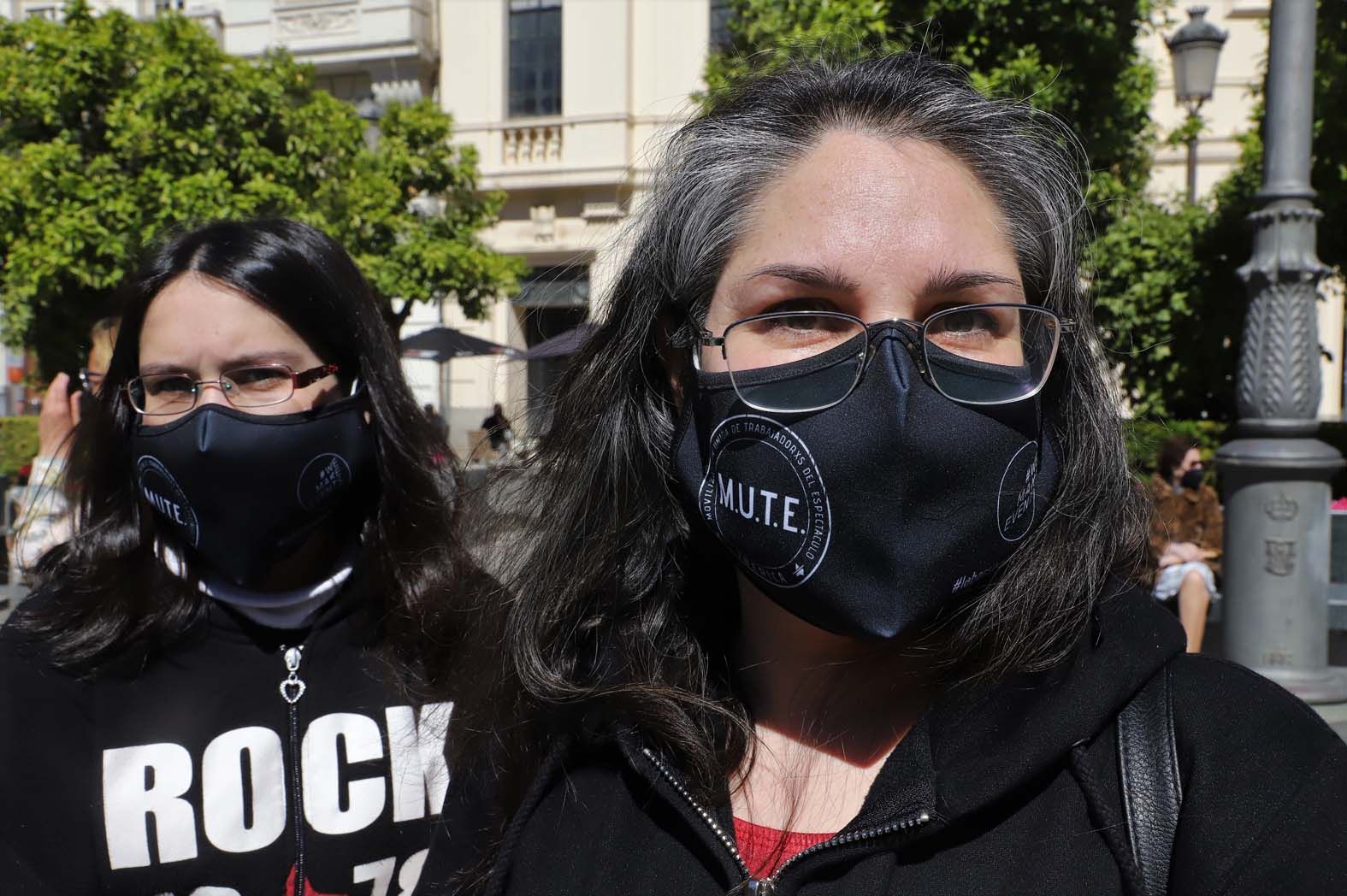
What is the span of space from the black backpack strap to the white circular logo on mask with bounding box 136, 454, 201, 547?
5.34ft

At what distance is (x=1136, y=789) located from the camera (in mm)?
→ 1146

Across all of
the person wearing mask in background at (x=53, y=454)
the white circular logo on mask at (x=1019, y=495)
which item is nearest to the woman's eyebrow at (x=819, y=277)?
the white circular logo on mask at (x=1019, y=495)

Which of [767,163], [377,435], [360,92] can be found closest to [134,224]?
[360,92]

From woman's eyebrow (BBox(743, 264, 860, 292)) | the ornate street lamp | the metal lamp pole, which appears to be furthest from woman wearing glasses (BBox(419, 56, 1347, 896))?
the ornate street lamp

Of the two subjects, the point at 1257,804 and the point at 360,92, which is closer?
the point at 1257,804

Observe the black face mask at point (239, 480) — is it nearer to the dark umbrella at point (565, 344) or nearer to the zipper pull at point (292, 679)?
the zipper pull at point (292, 679)

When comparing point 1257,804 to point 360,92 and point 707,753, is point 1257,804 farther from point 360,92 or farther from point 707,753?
point 360,92

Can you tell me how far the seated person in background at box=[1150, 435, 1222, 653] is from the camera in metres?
6.39

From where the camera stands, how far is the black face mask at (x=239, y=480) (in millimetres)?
2033

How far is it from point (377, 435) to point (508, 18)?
1864 cm

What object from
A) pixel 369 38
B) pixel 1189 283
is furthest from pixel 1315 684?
pixel 369 38

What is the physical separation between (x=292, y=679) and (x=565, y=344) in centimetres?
79

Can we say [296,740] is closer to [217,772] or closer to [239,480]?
[217,772]

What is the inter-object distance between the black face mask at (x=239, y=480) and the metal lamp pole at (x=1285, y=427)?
179 inches
